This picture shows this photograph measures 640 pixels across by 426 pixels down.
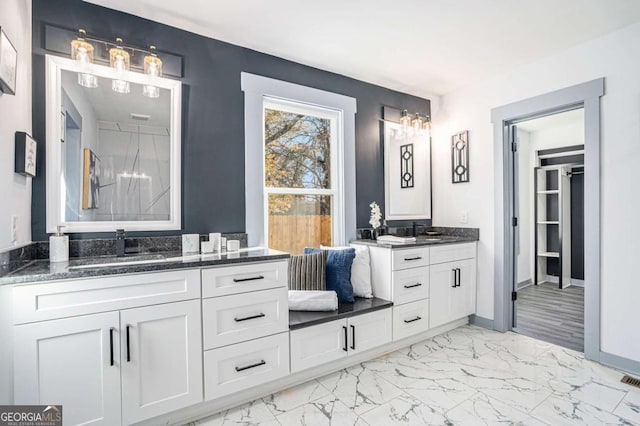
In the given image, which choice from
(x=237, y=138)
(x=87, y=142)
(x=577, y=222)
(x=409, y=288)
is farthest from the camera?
(x=577, y=222)

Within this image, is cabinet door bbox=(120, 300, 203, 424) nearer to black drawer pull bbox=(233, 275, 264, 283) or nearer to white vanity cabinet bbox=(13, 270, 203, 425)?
white vanity cabinet bbox=(13, 270, 203, 425)

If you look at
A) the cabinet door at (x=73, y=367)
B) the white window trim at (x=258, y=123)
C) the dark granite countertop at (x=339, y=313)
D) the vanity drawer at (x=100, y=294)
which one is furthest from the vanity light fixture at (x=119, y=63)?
the dark granite countertop at (x=339, y=313)

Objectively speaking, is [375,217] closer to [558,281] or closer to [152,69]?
[152,69]

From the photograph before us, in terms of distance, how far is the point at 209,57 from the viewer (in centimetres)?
243

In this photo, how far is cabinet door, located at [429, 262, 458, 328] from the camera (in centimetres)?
295

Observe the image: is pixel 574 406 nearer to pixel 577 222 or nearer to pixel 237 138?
pixel 237 138

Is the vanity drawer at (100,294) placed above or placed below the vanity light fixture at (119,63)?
below

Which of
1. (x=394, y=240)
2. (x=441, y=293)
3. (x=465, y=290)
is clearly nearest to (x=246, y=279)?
(x=394, y=240)

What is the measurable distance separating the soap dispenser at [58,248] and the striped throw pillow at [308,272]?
4.59ft

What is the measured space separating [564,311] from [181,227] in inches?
164

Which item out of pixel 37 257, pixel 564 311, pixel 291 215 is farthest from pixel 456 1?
pixel 564 311

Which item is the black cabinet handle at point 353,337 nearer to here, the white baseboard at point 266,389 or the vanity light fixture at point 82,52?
the white baseboard at point 266,389

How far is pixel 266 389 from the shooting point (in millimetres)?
2082

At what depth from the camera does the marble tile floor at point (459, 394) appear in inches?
72.4
